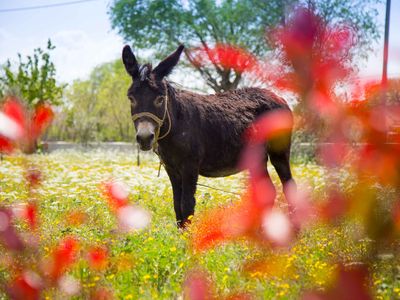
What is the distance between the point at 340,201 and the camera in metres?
7.86

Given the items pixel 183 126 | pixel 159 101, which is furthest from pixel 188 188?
pixel 159 101

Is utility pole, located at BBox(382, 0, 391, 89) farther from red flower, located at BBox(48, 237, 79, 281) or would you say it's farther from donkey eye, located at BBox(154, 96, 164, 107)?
red flower, located at BBox(48, 237, 79, 281)

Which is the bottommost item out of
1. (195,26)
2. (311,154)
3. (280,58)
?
(311,154)

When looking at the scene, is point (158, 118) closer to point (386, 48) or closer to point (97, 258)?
point (97, 258)

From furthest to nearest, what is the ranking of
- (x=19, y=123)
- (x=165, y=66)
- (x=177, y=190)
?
1. (x=19, y=123)
2. (x=177, y=190)
3. (x=165, y=66)

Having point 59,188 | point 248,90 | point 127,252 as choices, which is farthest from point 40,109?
point 127,252

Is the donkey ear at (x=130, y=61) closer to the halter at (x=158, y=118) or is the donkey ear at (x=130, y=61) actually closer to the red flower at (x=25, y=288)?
the halter at (x=158, y=118)

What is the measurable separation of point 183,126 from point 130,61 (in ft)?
3.12

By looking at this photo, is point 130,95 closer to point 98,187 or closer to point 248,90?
point 248,90

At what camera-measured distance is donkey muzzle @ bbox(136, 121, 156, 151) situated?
4966mm

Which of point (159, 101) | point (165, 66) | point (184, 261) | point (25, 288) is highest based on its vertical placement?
point (165, 66)

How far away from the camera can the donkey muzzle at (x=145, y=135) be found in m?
4.97

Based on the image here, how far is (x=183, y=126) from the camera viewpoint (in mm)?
5656

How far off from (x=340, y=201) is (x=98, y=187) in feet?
13.7
